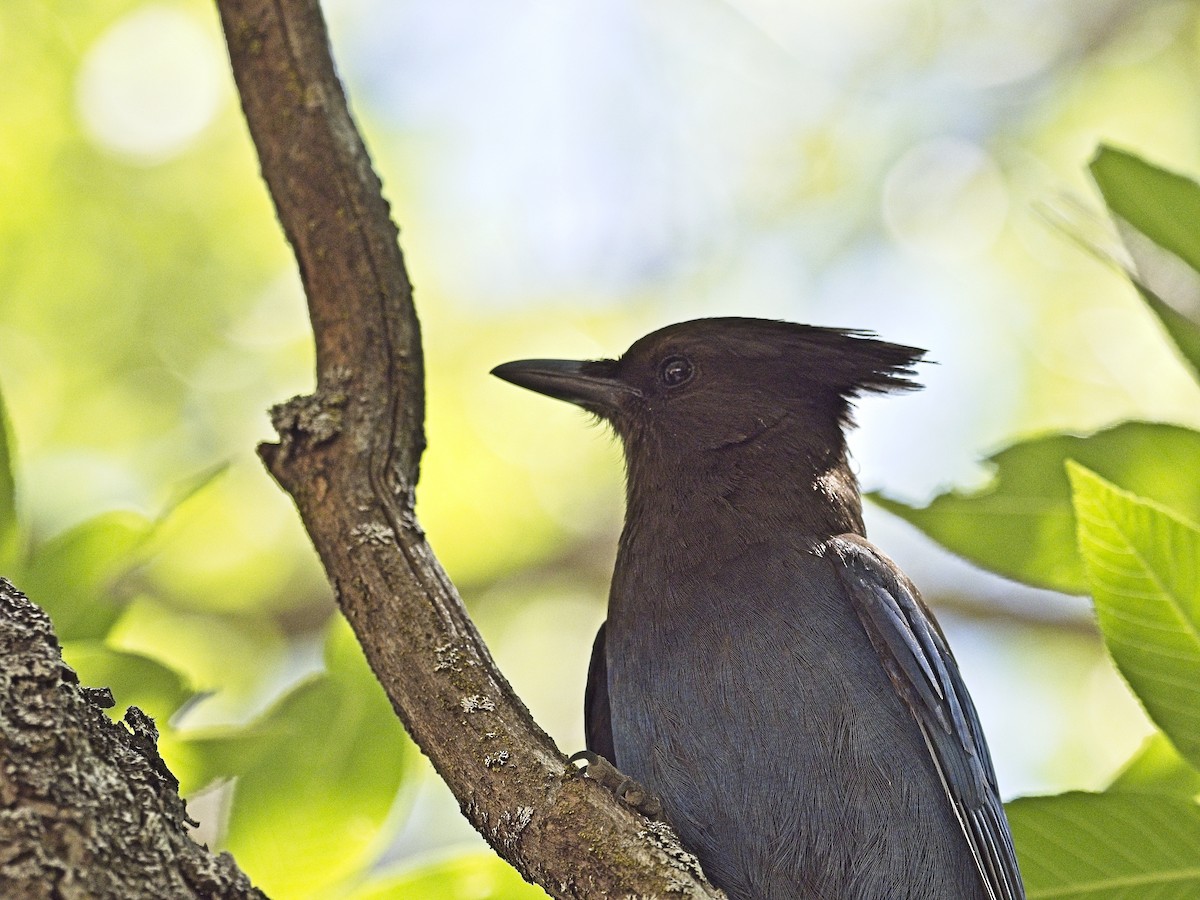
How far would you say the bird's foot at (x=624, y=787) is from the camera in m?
3.46

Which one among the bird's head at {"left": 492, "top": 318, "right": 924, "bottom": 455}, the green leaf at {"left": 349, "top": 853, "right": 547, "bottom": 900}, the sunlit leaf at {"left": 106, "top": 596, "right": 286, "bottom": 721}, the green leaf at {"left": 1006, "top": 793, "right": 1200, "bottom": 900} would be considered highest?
the sunlit leaf at {"left": 106, "top": 596, "right": 286, "bottom": 721}

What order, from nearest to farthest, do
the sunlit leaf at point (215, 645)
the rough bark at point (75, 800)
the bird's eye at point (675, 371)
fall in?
the rough bark at point (75, 800)
the bird's eye at point (675, 371)
the sunlit leaf at point (215, 645)

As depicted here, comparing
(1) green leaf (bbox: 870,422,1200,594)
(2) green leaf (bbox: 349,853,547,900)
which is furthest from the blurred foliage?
(2) green leaf (bbox: 349,853,547,900)

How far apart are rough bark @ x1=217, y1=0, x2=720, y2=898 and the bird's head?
103 cm

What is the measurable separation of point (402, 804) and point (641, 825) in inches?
27.6

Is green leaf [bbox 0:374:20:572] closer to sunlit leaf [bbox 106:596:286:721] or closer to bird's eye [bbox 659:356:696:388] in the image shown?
bird's eye [bbox 659:356:696:388]

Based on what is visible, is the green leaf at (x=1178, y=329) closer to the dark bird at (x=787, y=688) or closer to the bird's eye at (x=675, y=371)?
the dark bird at (x=787, y=688)

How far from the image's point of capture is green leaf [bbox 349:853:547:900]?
10.4 ft

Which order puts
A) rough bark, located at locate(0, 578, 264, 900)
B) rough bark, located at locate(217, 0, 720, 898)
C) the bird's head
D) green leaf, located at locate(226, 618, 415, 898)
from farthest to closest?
the bird's head
green leaf, located at locate(226, 618, 415, 898)
rough bark, located at locate(217, 0, 720, 898)
rough bark, located at locate(0, 578, 264, 900)

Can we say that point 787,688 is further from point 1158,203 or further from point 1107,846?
point 1158,203

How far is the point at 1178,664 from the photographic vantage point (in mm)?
3006

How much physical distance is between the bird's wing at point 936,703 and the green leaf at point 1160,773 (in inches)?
17.0

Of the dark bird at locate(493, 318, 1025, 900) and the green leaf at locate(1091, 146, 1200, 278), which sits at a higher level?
the green leaf at locate(1091, 146, 1200, 278)

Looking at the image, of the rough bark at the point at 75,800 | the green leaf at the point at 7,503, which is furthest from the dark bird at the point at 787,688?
the green leaf at the point at 7,503
